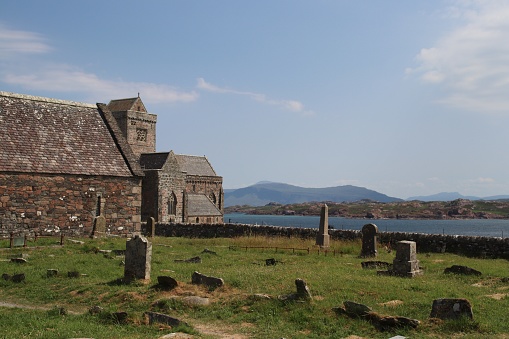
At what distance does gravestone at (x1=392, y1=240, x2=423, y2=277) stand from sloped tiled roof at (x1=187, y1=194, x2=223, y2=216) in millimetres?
44701

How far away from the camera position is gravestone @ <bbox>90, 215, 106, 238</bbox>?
29672 mm

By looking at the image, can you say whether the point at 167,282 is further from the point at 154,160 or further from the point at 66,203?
the point at 154,160

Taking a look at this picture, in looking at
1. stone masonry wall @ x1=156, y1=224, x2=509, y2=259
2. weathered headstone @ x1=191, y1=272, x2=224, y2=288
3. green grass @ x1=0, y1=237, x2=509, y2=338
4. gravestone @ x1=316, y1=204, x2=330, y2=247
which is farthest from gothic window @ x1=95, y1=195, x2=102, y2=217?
weathered headstone @ x1=191, y1=272, x2=224, y2=288

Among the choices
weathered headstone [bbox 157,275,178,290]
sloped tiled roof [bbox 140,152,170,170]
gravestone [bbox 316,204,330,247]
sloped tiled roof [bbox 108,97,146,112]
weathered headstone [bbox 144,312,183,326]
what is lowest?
weathered headstone [bbox 144,312,183,326]

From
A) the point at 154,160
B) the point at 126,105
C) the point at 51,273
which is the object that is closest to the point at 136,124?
the point at 126,105

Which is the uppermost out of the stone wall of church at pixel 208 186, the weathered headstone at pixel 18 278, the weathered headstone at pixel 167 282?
the stone wall of church at pixel 208 186

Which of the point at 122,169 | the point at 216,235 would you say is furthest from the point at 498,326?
the point at 216,235

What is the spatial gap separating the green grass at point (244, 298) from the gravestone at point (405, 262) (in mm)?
725

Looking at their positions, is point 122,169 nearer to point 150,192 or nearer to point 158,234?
point 158,234

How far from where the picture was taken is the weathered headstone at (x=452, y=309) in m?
11.2

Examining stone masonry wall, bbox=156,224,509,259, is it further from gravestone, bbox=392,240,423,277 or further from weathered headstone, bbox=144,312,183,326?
weathered headstone, bbox=144,312,183,326

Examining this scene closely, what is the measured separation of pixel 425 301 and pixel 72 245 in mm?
17459

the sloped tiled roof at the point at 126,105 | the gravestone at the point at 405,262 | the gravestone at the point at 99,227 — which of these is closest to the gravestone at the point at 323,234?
the gravestone at the point at 405,262

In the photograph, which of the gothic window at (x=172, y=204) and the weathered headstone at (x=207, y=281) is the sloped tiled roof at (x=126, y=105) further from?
the weathered headstone at (x=207, y=281)
